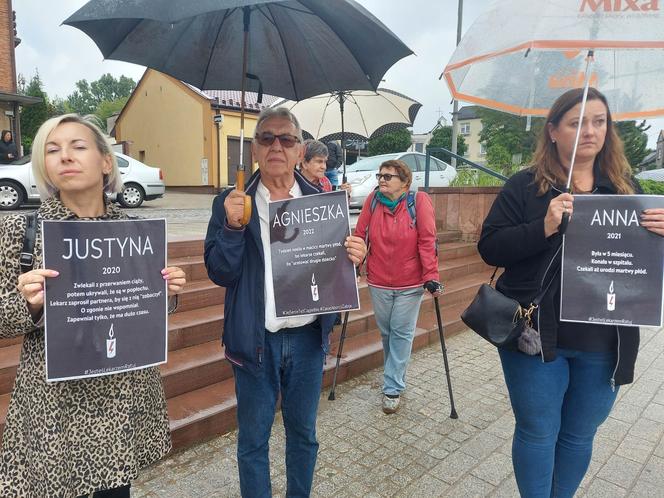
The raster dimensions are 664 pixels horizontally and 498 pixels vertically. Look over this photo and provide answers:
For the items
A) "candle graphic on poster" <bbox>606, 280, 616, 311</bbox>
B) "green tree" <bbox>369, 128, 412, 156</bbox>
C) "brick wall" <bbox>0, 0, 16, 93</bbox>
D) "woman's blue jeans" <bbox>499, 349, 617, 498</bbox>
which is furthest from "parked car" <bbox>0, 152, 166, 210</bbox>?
"green tree" <bbox>369, 128, 412, 156</bbox>

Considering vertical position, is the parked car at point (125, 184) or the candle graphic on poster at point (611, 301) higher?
the parked car at point (125, 184)

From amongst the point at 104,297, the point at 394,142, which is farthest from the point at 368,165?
the point at 394,142

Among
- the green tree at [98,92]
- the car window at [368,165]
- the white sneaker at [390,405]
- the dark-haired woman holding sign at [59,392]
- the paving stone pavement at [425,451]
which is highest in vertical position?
the green tree at [98,92]

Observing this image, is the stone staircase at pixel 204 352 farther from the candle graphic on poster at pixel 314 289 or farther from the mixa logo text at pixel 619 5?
the mixa logo text at pixel 619 5

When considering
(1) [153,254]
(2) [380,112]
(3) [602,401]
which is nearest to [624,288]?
(3) [602,401]

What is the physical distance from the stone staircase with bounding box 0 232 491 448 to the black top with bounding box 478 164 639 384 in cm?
227

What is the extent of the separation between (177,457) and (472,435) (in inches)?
83.3

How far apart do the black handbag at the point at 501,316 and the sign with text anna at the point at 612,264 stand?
0.13 meters

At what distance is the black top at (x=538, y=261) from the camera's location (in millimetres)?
1877

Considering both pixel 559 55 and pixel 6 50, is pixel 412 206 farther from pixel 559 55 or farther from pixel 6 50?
pixel 6 50

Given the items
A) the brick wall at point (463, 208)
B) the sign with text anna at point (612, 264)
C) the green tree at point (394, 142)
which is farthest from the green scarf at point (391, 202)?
the green tree at point (394, 142)

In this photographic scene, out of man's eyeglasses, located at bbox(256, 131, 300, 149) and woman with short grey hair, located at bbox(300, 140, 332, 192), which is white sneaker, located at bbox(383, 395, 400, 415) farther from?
man's eyeglasses, located at bbox(256, 131, 300, 149)

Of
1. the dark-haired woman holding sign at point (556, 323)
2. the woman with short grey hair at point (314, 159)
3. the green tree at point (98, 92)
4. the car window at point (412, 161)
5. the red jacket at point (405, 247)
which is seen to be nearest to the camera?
the dark-haired woman holding sign at point (556, 323)

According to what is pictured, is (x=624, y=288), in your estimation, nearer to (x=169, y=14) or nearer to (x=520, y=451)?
(x=520, y=451)
